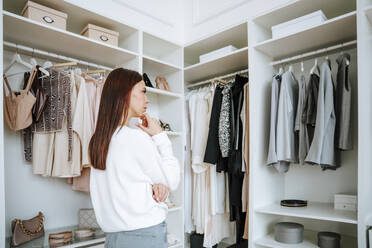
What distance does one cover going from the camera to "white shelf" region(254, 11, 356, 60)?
1843 mm

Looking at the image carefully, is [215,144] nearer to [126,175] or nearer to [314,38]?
[314,38]

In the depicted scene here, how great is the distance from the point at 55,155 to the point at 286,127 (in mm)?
1637

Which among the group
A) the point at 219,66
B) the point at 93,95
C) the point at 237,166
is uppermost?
the point at 219,66

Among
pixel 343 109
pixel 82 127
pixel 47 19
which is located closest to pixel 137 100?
pixel 82 127

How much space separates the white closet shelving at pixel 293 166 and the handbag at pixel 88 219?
120 cm

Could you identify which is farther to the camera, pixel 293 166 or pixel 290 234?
pixel 293 166

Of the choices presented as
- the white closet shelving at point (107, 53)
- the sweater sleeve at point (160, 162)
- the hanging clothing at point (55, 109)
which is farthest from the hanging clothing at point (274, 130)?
the hanging clothing at point (55, 109)

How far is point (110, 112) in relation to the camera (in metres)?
1.22

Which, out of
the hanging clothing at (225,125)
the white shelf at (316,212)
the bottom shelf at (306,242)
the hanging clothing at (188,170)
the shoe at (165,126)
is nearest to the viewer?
the white shelf at (316,212)

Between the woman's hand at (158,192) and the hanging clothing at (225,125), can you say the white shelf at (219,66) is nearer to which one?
the hanging clothing at (225,125)

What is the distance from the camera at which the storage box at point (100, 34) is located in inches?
83.9

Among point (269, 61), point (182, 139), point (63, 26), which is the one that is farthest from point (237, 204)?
point (63, 26)

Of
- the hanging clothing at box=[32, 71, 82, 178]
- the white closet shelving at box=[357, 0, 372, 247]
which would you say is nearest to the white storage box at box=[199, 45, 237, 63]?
the white closet shelving at box=[357, 0, 372, 247]

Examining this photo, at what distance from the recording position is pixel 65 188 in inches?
90.7
